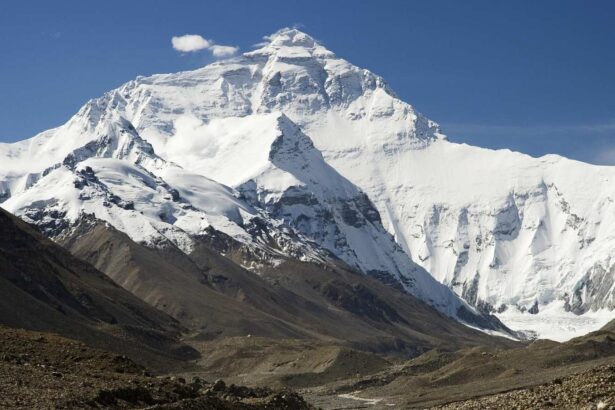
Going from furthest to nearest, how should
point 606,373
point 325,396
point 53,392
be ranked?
point 325,396 → point 606,373 → point 53,392

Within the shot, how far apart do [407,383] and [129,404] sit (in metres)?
97.3

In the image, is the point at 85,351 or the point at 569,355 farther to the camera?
the point at 569,355

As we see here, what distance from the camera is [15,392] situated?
221 feet

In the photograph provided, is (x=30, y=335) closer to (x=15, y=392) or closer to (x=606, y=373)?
(x=15, y=392)

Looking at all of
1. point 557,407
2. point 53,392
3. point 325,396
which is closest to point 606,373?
point 557,407

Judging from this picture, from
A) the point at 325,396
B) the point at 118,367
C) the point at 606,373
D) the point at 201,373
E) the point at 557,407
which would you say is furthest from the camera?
the point at 201,373

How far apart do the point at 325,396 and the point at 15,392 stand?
9524 cm

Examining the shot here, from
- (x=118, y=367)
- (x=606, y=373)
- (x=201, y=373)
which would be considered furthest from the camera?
(x=201, y=373)

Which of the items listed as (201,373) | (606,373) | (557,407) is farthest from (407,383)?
(557,407)

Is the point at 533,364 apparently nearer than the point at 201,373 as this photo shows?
Yes

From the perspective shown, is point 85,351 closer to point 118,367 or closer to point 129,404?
point 118,367

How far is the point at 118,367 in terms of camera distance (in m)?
92.9

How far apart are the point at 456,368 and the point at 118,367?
286ft

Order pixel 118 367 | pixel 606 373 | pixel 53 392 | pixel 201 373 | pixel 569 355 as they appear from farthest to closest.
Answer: pixel 201 373 → pixel 569 355 → pixel 118 367 → pixel 606 373 → pixel 53 392
